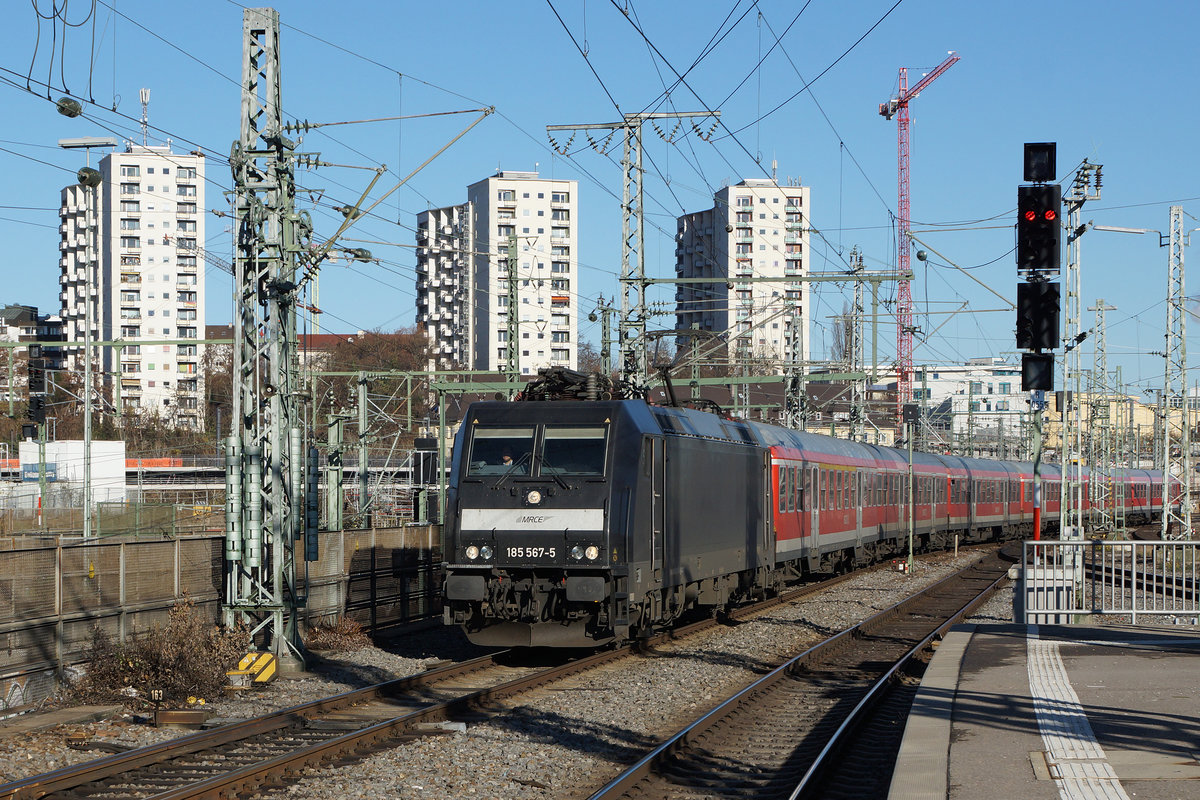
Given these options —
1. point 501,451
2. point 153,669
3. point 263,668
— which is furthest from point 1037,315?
point 153,669

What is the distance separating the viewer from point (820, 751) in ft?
38.2

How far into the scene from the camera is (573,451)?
54.0 feet

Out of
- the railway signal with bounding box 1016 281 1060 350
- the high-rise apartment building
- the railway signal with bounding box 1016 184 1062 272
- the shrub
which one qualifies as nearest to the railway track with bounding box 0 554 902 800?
the shrub

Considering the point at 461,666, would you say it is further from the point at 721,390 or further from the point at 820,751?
the point at 721,390

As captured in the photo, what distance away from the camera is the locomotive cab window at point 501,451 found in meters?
16.6

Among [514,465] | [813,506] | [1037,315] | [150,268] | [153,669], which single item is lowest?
[153,669]

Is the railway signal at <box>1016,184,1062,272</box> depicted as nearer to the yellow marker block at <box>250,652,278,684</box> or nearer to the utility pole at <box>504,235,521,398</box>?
the yellow marker block at <box>250,652,278,684</box>

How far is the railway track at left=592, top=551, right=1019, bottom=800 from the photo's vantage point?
10398mm

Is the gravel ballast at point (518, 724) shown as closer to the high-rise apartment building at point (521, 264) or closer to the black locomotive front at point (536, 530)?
the black locomotive front at point (536, 530)

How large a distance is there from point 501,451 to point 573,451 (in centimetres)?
96

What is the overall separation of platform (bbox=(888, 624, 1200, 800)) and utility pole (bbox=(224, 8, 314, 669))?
833cm

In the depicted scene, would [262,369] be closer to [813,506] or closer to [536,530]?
[536,530]

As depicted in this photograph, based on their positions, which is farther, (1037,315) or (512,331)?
(512,331)

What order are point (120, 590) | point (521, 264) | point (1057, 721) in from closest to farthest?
point (1057, 721) → point (120, 590) → point (521, 264)
